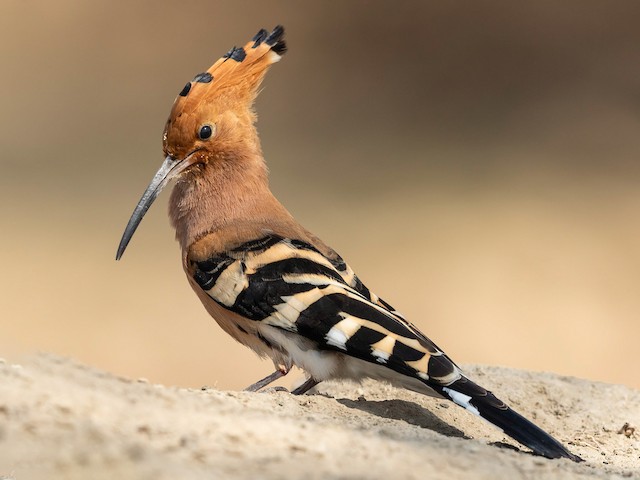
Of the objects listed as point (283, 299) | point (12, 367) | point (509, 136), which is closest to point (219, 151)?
point (283, 299)

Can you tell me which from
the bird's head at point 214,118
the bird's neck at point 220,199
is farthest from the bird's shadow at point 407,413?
the bird's head at point 214,118

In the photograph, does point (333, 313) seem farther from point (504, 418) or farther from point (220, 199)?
point (220, 199)

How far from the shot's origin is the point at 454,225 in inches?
262

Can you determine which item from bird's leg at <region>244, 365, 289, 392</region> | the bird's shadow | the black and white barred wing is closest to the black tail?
the black and white barred wing

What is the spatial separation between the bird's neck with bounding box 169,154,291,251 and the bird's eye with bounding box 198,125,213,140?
73 mm

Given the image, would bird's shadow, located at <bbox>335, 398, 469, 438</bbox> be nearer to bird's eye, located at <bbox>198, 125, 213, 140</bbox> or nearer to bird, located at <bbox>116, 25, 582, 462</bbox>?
bird, located at <bbox>116, 25, 582, 462</bbox>

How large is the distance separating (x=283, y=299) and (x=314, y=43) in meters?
6.11

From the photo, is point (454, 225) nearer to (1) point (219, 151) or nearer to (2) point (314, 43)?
(2) point (314, 43)

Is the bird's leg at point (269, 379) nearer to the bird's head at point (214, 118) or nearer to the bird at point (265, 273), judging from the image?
the bird at point (265, 273)

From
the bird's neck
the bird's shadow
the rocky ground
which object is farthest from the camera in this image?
the bird's neck

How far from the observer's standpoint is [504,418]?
2.28 metres

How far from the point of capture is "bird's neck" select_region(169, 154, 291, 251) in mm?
2850

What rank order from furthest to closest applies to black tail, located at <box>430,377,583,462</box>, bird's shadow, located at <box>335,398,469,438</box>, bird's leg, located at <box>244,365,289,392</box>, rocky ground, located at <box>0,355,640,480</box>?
bird's leg, located at <box>244,365,289,392</box>
bird's shadow, located at <box>335,398,469,438</box>
black tail, located at <box>430,377,583,462</box>
rocky ground, located at <box>0,355,640,480</box>

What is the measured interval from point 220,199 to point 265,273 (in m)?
0.37
